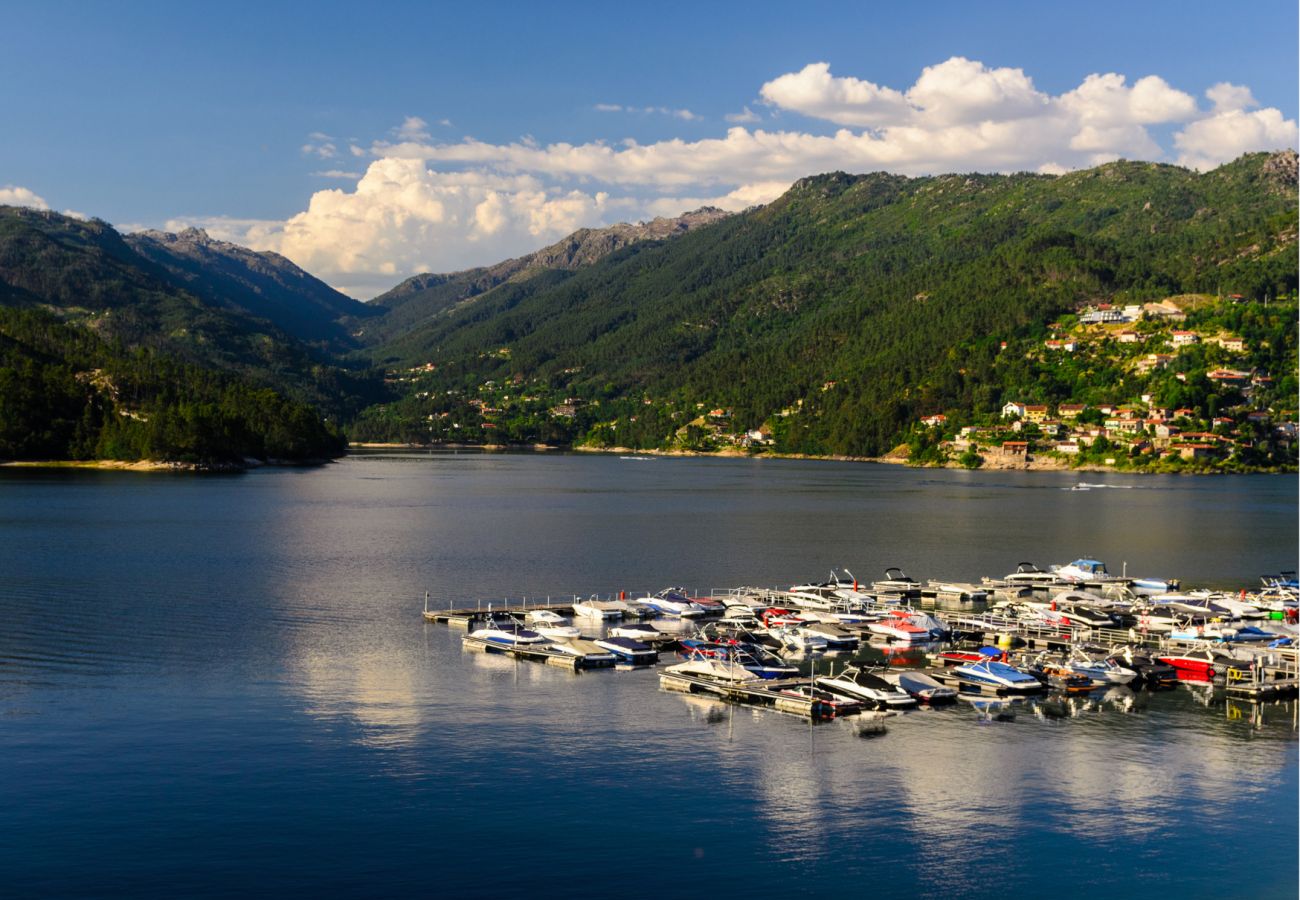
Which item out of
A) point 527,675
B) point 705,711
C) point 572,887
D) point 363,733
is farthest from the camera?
point 527,675

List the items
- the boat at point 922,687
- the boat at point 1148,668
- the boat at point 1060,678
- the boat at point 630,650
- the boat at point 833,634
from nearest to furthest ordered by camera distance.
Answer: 1. the boat at point 922,687
2. the boat at point 1060,678
3. the boat at point 1148,668
4. the boat at point 630,650
5. the boat at point 833,634

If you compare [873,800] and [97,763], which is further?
[97,763]

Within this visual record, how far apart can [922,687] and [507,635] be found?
25.9m

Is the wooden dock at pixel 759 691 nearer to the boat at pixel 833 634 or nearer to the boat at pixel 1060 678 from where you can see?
the boat at pixel 833 634

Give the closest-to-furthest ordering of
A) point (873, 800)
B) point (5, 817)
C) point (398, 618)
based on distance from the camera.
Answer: point (5, 817) → point (873, 800) → point (398, 618)

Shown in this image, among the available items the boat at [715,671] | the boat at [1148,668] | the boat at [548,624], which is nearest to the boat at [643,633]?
the boat at [548,624]

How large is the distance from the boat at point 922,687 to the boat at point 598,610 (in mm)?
26311

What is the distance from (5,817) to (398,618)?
1693 inches

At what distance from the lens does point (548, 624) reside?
266 feet

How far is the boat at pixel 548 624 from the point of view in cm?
7588

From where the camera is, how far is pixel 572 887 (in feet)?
126

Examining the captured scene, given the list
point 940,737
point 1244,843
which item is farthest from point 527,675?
point 1244,843

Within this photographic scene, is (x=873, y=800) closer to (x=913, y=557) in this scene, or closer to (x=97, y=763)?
(x=97, y=763)

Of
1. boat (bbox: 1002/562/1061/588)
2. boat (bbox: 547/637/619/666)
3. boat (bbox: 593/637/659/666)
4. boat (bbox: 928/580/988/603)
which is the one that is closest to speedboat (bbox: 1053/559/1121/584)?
boat (bbox: 1002/562/1061/588)
